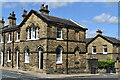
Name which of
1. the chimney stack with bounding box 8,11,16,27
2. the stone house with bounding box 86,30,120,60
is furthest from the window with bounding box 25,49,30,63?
the stone house with bounding box 86,30,120,60

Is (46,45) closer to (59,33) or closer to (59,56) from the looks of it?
(59,56)

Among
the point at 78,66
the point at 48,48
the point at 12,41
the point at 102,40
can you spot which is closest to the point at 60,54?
the point at 48,48

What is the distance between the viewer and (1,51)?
105ft

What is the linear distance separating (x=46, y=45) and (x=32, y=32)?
392cm

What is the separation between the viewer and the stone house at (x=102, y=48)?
36562 mm

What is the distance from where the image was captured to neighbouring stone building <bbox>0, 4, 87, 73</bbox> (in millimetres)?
23175

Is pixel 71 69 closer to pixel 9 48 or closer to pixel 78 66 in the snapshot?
pixel 78 66

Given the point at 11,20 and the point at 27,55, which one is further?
the point at 11,20

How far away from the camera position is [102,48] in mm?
37750

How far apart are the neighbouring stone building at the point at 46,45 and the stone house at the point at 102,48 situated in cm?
1072

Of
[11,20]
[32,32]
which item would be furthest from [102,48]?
[11,20]

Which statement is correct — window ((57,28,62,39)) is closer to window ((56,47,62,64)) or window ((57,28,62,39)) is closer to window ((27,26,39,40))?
window ((56,47,62,64))

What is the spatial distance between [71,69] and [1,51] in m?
13.8

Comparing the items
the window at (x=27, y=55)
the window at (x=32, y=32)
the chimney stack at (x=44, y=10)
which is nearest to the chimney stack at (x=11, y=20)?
the chimney stack at (x=44, y=10)
